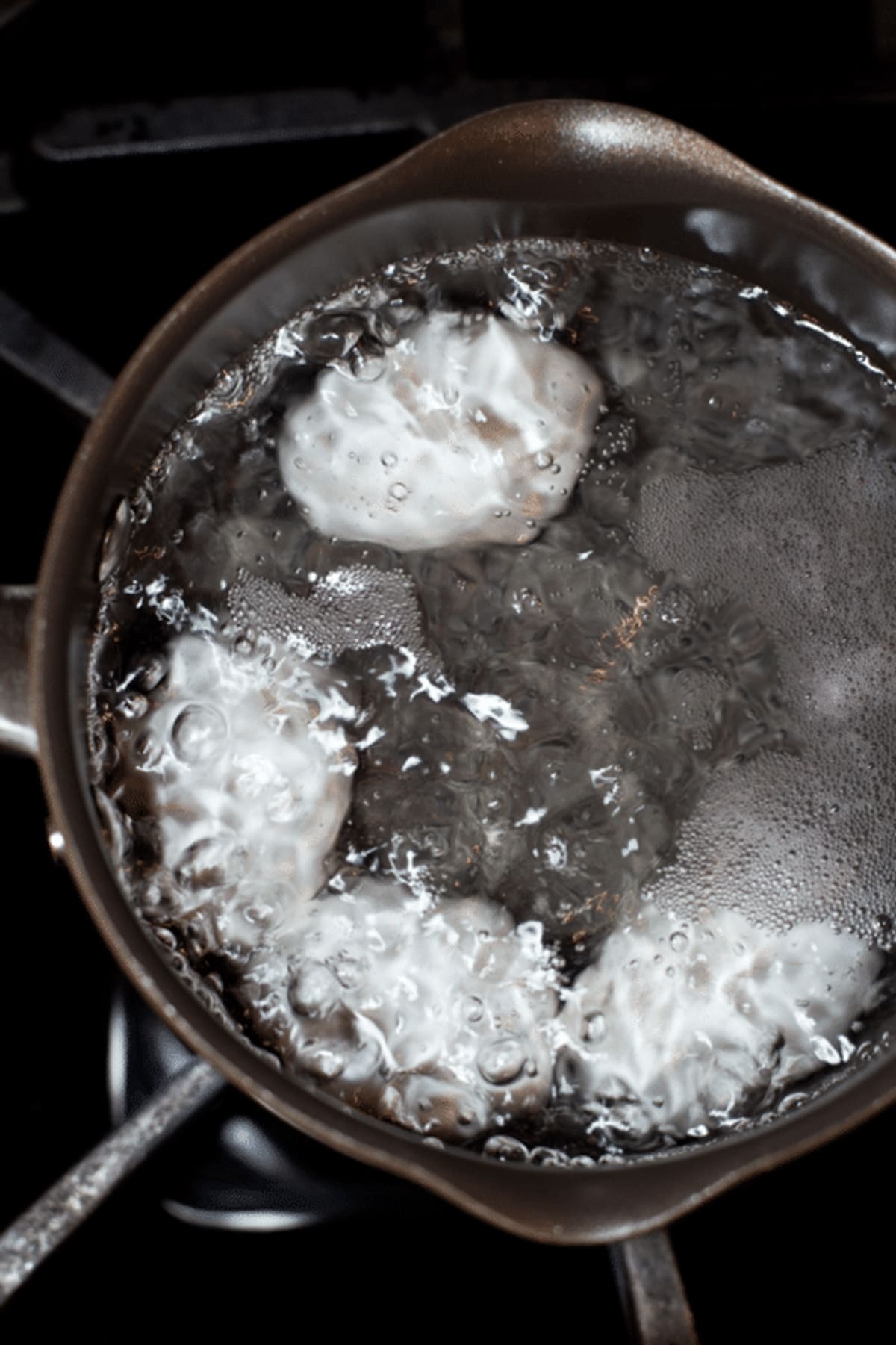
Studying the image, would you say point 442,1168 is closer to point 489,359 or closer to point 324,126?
point 489,359

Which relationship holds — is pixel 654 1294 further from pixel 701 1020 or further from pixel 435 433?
pixel 435 433

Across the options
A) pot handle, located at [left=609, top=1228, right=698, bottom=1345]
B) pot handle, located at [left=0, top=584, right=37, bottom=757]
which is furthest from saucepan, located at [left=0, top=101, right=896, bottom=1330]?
pot handle, located at [left=609, top=1228, right=698, bottom=1345]

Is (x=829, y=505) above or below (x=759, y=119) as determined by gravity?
below

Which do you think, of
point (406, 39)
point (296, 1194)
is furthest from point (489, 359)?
point (296, 1194)

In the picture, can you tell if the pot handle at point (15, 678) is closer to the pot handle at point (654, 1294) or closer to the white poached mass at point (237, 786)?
the white poached mass at point (237, 786)

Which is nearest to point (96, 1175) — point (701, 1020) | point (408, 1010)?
point (408, 1010)

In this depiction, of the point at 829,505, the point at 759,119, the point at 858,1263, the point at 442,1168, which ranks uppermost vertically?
the point at 759,119
